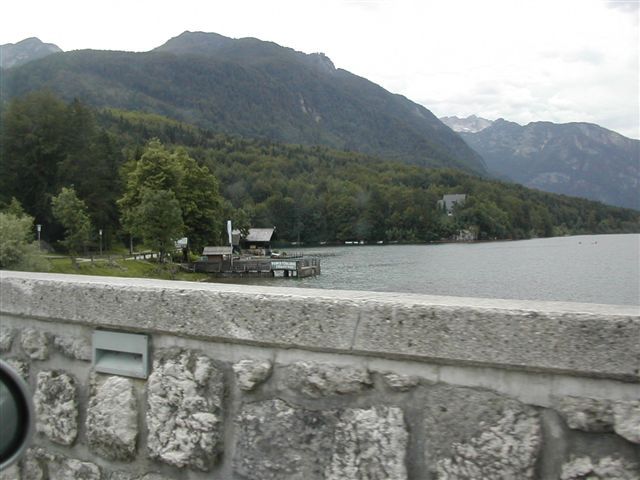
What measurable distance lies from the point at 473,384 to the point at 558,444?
1.10 ft

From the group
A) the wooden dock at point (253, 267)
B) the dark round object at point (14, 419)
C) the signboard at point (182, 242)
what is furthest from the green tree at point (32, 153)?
the dark round object at point (14, 419)

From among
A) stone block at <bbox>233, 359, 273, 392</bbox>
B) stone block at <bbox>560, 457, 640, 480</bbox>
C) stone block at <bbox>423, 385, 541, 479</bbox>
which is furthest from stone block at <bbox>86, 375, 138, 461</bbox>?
stone block at <bbox>560, 457, 640, 480</bbox>

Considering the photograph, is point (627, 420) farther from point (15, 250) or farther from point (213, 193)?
point (213, 193)

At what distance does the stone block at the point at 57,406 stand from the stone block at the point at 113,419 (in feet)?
0.43

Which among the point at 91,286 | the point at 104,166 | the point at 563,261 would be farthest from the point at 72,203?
the point at 91,286

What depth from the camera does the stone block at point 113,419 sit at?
110 inches

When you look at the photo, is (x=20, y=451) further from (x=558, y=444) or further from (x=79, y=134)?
(x=79, y=134)

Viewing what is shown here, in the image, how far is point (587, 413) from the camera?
1.93 metres

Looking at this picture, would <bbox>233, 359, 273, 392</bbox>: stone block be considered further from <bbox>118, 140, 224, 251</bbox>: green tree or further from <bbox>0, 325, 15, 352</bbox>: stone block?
<bbox>118, 140, 224, 251</bbox>: green tree

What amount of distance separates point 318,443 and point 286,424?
160 mm

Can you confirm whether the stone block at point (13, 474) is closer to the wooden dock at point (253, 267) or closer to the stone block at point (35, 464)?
the stone block at point (35, 464)

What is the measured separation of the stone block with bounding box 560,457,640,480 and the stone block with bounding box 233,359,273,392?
47.3 inches

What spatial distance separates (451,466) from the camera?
2125mm

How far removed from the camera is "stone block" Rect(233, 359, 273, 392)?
2510 millimetres
